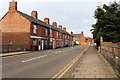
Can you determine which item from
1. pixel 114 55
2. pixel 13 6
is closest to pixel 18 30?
pixel 13 6

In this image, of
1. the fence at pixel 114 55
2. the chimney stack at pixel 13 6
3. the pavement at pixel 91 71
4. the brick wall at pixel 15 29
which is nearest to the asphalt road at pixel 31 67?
the pavement at pixel 91 71

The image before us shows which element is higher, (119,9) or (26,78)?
(119,9)

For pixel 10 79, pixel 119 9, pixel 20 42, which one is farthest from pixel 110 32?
pixel 20 42

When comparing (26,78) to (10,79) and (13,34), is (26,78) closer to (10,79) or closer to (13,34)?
(10,79)

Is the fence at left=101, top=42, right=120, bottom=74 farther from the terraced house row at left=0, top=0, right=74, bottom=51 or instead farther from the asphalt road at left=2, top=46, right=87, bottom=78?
the terraced house row at left=0, top=0, right=74, bottom=51

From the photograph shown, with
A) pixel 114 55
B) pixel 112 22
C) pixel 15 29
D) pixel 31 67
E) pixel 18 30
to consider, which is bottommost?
pixel 31 67

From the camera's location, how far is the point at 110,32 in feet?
36.0

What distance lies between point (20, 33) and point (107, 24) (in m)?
20.5

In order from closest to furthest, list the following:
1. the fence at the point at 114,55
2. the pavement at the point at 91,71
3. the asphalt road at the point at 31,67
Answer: the pavement at the point at 91,71, the fence at the point at 114,55, the asphalt road at the point at 31,67

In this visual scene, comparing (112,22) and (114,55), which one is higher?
(112,22)

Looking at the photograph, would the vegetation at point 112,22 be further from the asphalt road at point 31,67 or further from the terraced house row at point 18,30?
the terraced house row at point 18,30

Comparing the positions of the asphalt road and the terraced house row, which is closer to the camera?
the asphalt road

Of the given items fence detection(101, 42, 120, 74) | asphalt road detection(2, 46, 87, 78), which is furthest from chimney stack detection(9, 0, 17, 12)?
fence detection(101, 42, 120, 74)

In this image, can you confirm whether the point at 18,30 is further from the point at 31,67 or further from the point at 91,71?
the point at 91,71
